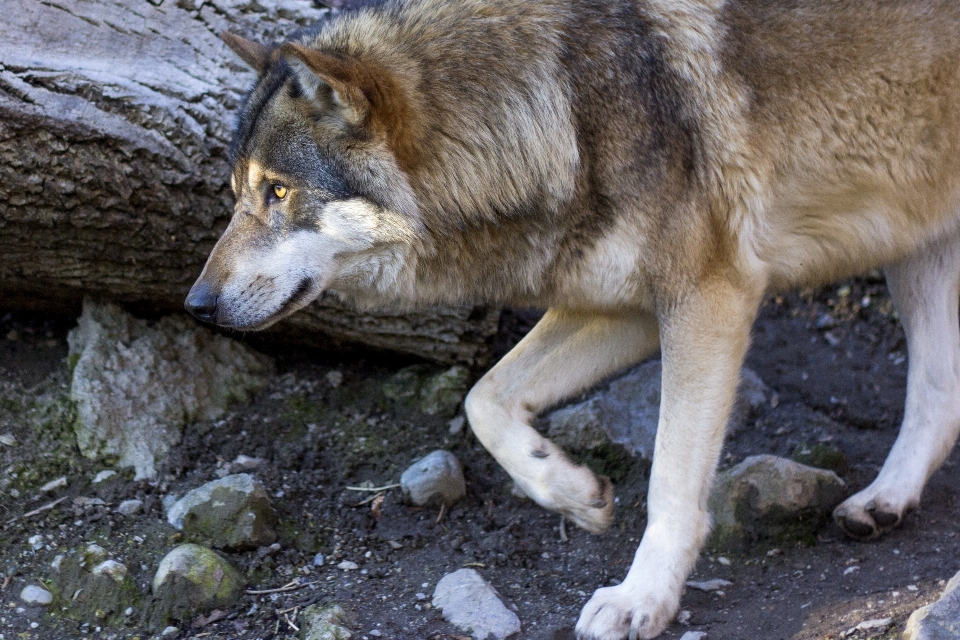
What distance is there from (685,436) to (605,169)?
3.15 feet

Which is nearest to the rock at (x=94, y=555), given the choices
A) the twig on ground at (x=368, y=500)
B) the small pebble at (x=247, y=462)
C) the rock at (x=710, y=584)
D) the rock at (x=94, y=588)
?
the rock at (x=94, y=588)

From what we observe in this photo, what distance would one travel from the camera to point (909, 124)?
3393mm

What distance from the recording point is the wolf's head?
309 cm

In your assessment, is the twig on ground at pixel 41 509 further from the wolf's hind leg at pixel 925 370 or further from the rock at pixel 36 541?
the wolf's hind leg at pixel 925 370

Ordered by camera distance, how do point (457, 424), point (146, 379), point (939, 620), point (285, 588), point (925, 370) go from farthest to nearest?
point (457, 424) < point (146, 379) < point (925, 370) < point (285, 588) < point (939, 620)

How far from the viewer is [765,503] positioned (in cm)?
368

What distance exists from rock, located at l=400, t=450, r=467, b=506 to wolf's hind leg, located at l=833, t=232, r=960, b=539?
155 centimetres

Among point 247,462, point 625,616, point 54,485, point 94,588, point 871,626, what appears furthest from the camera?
point 247,462

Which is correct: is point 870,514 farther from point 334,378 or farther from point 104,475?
point 104,475

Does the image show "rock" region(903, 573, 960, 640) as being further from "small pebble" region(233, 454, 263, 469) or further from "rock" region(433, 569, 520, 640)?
"small pebble" region(233, 454, 263, 469)

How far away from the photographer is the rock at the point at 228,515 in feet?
11.9

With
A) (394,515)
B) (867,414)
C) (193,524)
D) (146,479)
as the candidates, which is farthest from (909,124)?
(146,479)

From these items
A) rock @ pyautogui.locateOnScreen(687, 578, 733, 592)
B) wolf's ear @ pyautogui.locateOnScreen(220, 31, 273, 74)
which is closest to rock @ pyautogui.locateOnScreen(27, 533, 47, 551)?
wolf's ear @ pyautogui.locateOnScreen(220, 31, 273, 74)

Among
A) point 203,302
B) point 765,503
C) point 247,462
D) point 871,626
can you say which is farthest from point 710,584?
point 203,302
